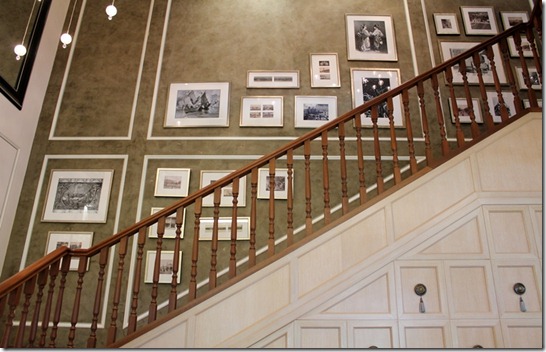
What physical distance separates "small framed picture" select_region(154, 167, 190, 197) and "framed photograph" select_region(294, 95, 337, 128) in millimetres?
1272

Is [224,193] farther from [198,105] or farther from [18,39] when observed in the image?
[18,39]

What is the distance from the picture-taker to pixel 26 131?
4.73 meters

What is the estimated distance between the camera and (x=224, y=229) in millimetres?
4312

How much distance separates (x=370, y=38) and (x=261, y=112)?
61.4 inches

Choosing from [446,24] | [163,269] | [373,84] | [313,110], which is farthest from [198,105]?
[446,24]

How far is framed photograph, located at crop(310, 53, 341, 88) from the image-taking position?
493cm

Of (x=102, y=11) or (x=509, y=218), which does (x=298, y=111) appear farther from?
(x=102, y=11)

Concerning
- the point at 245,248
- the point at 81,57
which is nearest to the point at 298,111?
the point at 245,248

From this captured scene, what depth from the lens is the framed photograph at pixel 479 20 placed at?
5215 mm

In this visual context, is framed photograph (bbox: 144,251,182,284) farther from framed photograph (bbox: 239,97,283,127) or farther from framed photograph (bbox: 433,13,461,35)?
framed photograph (bbox: 433,13,461,35)

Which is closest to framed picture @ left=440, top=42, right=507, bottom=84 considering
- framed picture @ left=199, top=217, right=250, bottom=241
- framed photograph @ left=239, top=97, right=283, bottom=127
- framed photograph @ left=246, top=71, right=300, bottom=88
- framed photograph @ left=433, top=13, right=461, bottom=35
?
framed photograph @ left=433, top=13, right=461, bottom=35

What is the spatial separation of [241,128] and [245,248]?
4.19ft

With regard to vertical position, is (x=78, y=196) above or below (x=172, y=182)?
below

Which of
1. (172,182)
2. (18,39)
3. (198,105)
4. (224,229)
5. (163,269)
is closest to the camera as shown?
(163,269)
